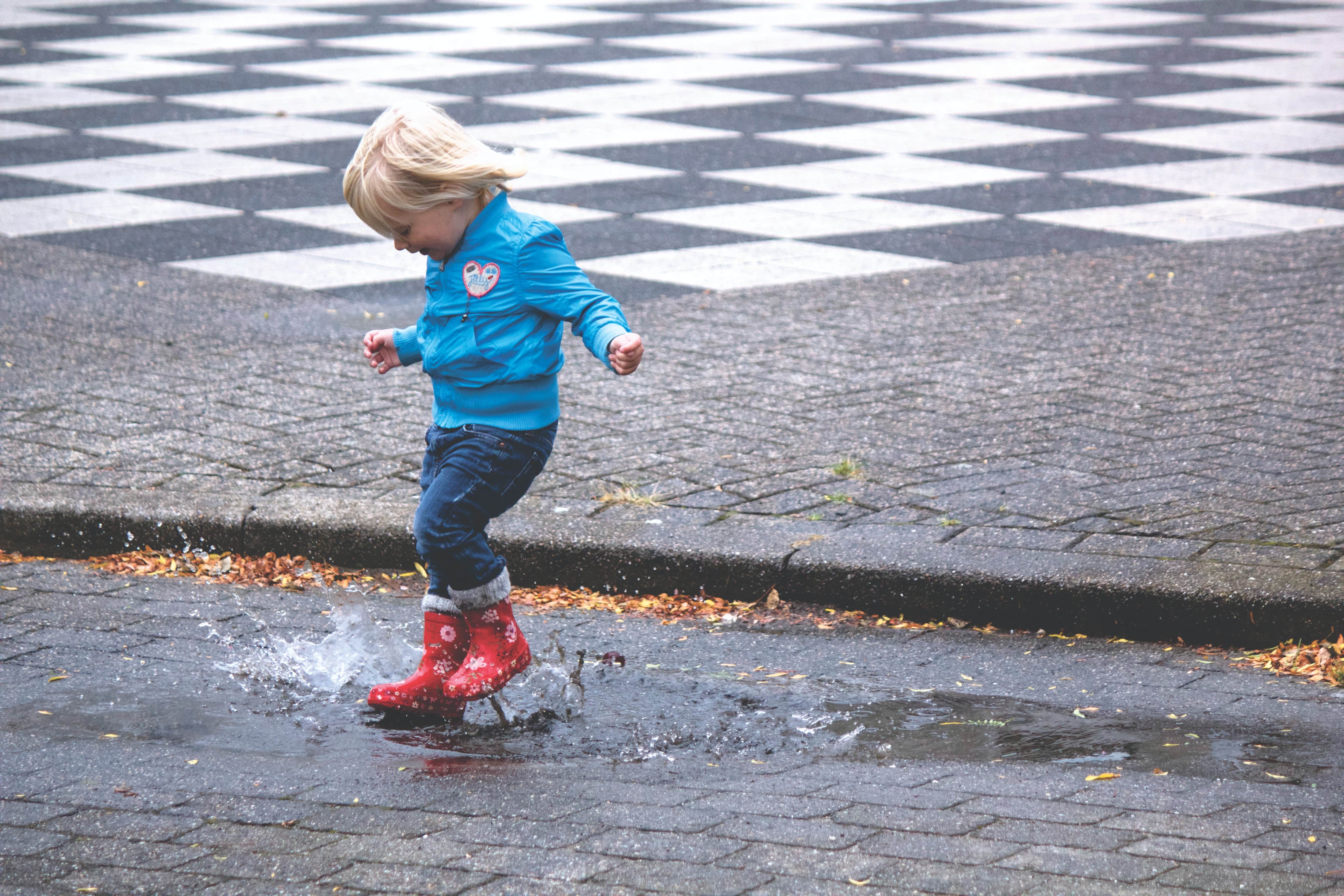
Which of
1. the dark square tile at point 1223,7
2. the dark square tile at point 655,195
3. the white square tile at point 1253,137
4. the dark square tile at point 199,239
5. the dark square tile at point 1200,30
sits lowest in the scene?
the dark square tile at point 199,239

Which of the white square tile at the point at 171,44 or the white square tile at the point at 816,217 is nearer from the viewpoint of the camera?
the white square tile at the point at 816,217

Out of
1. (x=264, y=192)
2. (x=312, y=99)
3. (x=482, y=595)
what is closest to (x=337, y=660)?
(x=482, y=595)

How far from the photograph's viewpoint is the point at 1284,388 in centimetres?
498

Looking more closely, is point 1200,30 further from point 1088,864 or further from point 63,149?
point 1088,864

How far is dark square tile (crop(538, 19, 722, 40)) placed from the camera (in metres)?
12.8

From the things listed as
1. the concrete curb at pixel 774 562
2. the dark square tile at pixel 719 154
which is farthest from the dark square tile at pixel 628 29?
the concrete curb at pixel 774 562

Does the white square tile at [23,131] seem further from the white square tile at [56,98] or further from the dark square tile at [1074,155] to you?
the dark square tile at [1074,155]

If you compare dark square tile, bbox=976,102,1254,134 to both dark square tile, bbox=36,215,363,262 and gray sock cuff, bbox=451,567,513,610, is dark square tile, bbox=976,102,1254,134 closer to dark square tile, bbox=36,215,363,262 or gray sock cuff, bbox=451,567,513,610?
dark square tile, bbox=36,215,363,262

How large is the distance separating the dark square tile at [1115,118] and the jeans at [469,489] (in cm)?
691

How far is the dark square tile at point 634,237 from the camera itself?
6984 millimetres

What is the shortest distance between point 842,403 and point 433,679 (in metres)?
2.11

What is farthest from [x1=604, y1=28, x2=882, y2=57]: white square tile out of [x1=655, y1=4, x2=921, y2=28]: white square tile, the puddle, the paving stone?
the paving stone

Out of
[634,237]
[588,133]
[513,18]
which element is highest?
[513,18]

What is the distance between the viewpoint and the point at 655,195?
800cm
